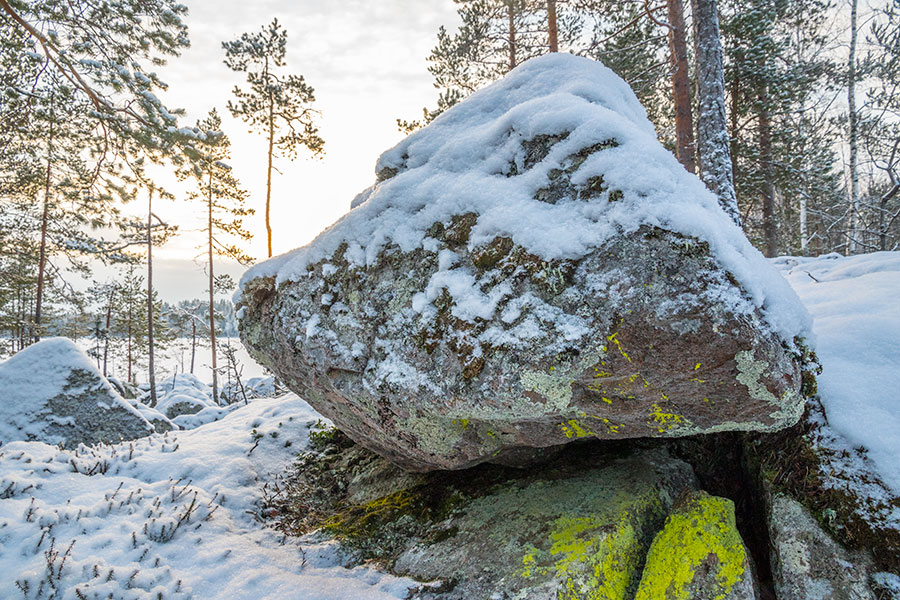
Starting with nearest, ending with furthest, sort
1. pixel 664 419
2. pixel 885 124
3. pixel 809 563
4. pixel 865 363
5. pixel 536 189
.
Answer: pixel 809 563, pixel 664 419, pixel 536 189, pixel 865 363, pixel 885 124

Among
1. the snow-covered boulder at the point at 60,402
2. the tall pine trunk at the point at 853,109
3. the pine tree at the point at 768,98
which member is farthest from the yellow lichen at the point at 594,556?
the tall pine trunk at the point at 853,109

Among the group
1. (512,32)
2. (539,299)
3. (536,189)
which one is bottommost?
(539,299)

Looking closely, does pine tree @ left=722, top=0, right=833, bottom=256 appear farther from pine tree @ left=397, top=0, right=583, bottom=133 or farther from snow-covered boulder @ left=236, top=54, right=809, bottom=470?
snow-covered boulder @ left=236, top=54, right=809, bottom=470

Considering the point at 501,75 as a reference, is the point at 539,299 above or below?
below

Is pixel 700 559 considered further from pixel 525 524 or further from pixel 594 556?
pixel 525 524

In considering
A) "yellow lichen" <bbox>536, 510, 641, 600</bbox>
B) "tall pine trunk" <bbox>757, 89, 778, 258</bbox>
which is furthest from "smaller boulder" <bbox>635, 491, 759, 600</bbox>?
"tall pine trunk" <bbox>757, 89, 778, 258</bbox>

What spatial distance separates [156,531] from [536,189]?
157 inches

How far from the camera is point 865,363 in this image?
2.95 meters

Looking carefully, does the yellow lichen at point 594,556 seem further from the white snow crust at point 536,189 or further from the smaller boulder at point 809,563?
the white snow crust at point 536,189

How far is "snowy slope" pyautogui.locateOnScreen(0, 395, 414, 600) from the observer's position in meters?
2.64

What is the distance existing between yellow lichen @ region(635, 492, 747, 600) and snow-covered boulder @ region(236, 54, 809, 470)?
60 cm

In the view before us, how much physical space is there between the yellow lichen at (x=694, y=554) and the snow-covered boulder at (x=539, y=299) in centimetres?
60

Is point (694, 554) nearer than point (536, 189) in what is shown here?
Yes

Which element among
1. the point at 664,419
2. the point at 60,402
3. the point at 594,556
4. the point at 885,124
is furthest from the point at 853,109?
the point at 60,402
